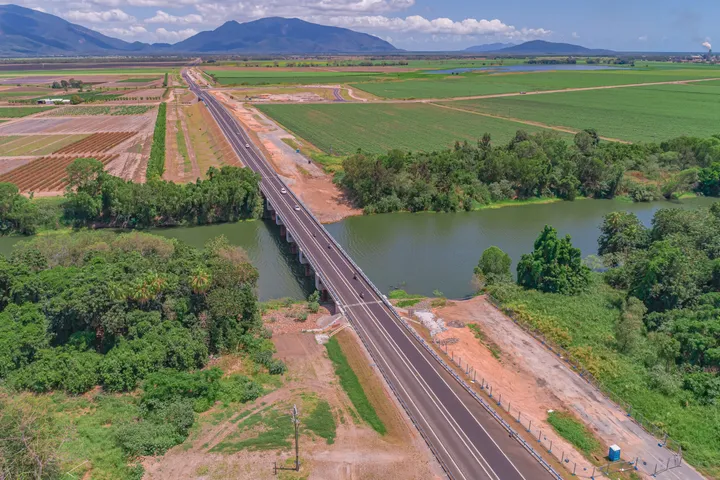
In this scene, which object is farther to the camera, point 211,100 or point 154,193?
point 211,100

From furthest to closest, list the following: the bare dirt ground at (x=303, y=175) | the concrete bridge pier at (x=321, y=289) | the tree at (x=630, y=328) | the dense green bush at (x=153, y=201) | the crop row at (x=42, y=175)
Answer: the crop row at (x=42, y=175)
the bare dirt ground at (x=303, y=175)
the dense green bush at (x=153, y=201)
the concrete bridge pier at (x=321, y=289)
the tree at (x=630, y=328)

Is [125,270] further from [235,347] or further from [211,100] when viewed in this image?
[211,100]

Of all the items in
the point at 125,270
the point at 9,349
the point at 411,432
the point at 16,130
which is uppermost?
the point at 16,130

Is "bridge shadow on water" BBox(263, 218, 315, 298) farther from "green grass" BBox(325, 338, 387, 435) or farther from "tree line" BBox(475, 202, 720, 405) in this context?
"tree line" BBox(475, 202, 720, 405)

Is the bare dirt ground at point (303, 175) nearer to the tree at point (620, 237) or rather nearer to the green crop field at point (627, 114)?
the tree at point (620, 237)

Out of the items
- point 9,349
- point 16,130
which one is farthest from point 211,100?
point 9,349

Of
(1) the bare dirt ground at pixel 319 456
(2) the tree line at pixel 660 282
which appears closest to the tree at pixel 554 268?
(2) the tree line at pixel 660 282

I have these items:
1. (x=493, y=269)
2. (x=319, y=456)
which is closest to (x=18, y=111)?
(x=493, y=269)
